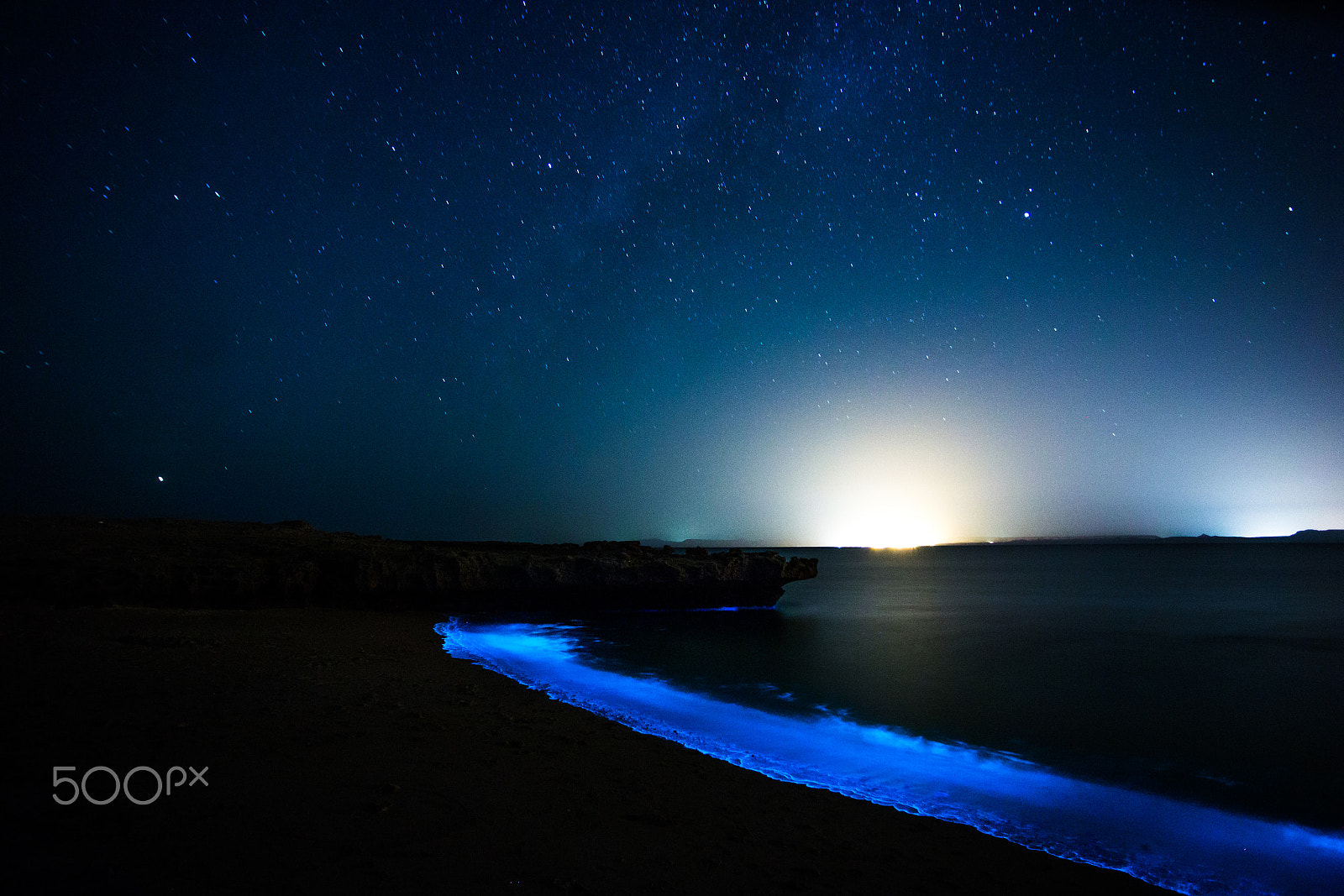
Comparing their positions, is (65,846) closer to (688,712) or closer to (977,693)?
(688,712)

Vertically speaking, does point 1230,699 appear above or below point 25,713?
below

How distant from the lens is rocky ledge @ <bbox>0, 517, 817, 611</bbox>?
58.1 ft

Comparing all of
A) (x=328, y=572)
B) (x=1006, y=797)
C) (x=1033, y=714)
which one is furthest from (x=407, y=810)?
(x=328, y=572)

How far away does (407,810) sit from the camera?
16.1ft

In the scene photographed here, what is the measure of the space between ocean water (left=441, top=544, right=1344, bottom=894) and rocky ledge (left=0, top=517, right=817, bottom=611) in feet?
6.50

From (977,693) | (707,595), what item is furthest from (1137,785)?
(707,595)

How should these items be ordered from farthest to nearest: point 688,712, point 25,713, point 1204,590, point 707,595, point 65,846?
point 1204,590 < point 707,595 < point 688,712 < point 25,713 < point 65,846

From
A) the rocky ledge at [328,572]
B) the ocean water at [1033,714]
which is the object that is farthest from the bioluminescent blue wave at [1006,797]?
the rocky ledge at [328,572]

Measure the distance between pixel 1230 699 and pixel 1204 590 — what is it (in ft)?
135

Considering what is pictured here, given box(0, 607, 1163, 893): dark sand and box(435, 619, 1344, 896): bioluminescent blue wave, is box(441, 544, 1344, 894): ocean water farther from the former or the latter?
box(0, 607, 1163, 893): dark sand

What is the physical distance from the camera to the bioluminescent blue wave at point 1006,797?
596 centimetres

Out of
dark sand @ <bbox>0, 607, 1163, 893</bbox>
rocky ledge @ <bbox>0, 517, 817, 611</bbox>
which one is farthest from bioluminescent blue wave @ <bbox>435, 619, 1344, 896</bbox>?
rocky ledge @ <bbox>0, 517, 817, 611</bbox>

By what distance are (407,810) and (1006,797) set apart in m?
6.98

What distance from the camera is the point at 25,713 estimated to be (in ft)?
20.2
